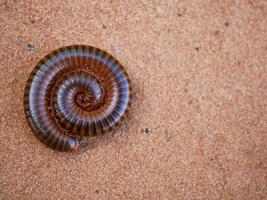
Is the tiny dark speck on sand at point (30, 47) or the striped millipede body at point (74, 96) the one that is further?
the tiny dark speck on sand at point (30, 47)

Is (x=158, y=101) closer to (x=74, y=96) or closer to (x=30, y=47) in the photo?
(x=74, y=96)

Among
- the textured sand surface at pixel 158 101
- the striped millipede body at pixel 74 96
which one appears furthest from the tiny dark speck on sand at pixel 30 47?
the striped millipede body at pixel 74 96

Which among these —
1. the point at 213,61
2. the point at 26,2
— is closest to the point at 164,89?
the point at 213,61

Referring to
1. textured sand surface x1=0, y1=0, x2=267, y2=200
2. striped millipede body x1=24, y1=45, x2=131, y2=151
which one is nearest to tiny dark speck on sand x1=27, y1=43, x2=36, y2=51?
textured sand surface x1=0, y1=0, x2=267, y2=200

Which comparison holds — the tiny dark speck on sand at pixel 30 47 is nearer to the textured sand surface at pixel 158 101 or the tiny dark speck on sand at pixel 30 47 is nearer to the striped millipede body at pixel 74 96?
the textured sand surface at pixel 158 101

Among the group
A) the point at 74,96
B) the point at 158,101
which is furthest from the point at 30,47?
the point at 158,101

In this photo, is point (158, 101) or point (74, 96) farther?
point (158, 101)
